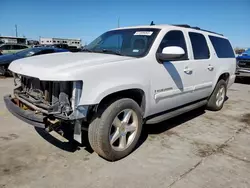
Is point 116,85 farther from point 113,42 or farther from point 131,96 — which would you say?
point 113,42

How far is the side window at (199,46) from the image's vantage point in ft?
14.3

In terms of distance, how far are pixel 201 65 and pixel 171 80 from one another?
1097 mm

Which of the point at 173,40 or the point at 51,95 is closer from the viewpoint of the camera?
the point at 51,95

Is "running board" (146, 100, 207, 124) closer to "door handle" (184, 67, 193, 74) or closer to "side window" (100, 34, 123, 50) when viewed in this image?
"door handle" (184, 67, 193, 74)

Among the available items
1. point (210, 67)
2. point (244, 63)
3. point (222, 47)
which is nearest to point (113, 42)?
point (210, 67)

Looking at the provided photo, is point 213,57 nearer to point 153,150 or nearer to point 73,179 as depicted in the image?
point 153,150

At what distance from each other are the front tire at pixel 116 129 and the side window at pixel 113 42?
1149mm

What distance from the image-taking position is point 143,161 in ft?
10.2

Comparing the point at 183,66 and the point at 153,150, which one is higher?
the point at 183,66

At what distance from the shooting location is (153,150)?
11.3ft

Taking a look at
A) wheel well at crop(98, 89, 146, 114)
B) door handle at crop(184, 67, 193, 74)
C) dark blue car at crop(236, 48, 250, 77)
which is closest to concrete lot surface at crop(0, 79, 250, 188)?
wheel well at crop(98, 89, 146, 114)

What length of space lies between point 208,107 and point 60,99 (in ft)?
13.9

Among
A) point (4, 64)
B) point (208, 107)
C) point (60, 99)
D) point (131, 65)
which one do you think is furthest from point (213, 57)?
point (4, 64)

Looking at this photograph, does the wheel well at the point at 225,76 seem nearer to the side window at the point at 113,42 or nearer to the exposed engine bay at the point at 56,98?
the side window at the point at 113,42
